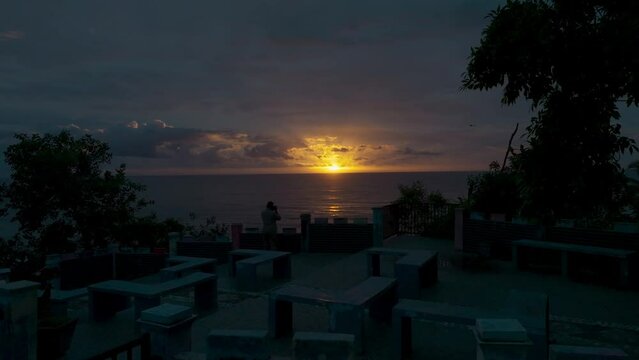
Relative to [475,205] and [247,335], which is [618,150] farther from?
[475,205]

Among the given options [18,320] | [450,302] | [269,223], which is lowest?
[450,302]

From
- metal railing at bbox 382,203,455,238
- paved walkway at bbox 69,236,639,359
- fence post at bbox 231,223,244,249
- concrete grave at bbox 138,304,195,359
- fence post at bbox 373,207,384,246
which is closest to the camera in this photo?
concrete grave at bbox 138,304,195,359

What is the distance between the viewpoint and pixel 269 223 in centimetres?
1429

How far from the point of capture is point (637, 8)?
5.98 meters

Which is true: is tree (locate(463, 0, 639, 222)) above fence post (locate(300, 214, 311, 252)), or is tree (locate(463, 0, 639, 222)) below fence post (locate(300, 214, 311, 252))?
above

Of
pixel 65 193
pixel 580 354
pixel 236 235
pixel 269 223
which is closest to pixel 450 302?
pixel 580 354

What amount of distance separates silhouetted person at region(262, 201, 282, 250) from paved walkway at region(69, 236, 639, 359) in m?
1.60

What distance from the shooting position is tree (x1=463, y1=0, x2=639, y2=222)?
6.17m

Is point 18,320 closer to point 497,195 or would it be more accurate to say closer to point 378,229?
point 378,229

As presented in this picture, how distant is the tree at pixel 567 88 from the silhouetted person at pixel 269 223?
854cm

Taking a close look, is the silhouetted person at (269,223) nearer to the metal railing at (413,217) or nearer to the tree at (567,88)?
the metal railing at (413,217)

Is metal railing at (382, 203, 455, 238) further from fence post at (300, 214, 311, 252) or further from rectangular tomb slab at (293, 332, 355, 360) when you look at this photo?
rectangular tomb slab at (293, 332, 355, 360)

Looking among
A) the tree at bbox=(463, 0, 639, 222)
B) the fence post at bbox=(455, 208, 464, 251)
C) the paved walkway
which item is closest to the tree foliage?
the fence post at bbox=(455, 208, 464, 251)

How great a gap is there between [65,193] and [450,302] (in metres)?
14.6
